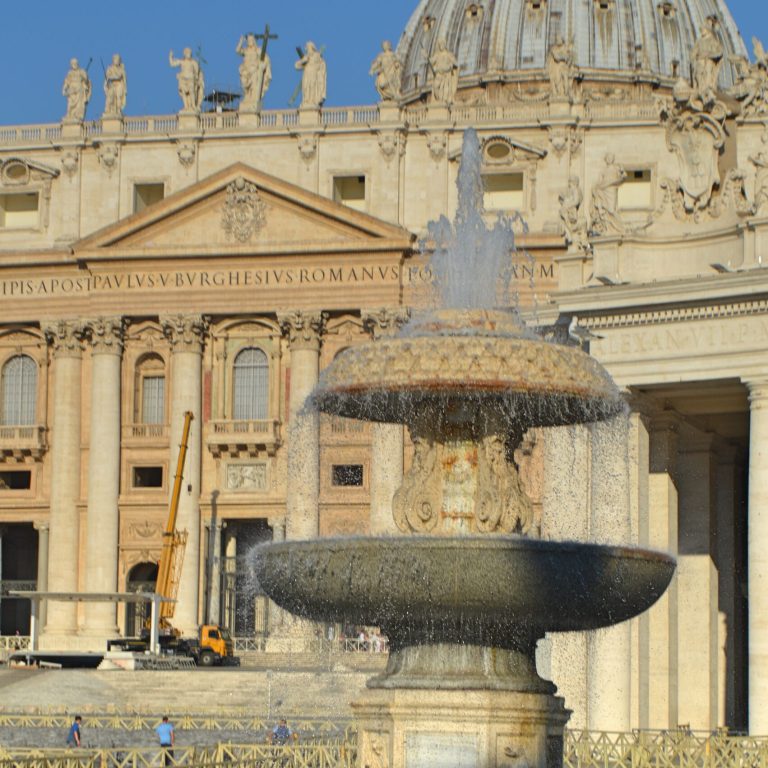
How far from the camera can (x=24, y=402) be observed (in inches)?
2813

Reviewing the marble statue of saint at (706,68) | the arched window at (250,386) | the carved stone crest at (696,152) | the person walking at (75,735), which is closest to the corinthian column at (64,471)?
the arched window at (250,386)

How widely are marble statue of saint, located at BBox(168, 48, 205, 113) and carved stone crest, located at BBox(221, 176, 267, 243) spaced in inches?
138

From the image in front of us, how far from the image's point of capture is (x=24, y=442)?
70062 millimetres

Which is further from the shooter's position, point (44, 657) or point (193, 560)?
point (193, 560)

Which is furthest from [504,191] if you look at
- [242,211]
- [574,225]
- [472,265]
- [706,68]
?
[472,265]

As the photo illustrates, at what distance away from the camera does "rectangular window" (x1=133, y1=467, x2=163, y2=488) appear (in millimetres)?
70250

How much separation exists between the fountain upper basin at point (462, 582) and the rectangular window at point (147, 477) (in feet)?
168

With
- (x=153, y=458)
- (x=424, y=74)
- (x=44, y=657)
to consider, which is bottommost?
(x=44, y=657)

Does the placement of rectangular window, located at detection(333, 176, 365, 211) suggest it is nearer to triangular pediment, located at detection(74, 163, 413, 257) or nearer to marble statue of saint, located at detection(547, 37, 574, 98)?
triangular pediment, located at detection(74, 163, 413, 257)

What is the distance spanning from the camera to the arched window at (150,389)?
70.6 metres

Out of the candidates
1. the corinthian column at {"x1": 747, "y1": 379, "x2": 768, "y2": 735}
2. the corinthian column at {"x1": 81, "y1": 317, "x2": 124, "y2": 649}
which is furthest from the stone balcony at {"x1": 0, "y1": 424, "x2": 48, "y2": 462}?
the corinthian column at {"x1": 747, "y1": 379, "x2": 768, "y2": 735}

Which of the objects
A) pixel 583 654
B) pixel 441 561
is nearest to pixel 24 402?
pixel 583 654

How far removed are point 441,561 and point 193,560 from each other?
50394 mm

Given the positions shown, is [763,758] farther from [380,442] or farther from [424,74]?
[424,74]
